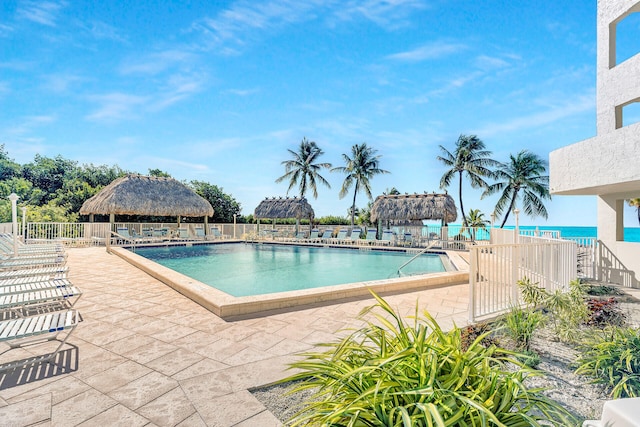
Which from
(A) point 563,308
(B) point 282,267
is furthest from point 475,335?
(B) point 282,267

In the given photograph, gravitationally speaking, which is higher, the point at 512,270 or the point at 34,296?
the point at 512,270

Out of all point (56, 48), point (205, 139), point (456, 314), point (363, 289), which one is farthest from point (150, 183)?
point (456, 314)

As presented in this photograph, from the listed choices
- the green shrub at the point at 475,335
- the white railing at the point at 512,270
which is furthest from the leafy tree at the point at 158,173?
the green shrub at the point at 475,335

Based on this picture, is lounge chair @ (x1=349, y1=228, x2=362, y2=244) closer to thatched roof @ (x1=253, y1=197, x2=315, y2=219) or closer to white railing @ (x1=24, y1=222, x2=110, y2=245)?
thatched roof @ (x1=253, y1=197, x2=315, y2=219)

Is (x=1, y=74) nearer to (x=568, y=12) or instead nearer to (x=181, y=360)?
(x=181, y=360)

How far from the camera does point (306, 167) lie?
993 inches

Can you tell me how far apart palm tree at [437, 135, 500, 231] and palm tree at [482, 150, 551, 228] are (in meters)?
0.98

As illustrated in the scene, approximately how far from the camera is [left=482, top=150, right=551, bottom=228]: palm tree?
70.6 feet

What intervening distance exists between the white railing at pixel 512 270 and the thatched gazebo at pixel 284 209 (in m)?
16.9

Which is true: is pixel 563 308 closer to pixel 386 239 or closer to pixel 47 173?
pixel 386 239

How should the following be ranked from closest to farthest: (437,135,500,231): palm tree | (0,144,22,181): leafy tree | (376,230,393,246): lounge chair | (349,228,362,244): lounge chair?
1. (376,230,393,246): lounge chair
2. (349,228,362,244): lounge chair
3. (437,135,500,231): palm tree
4. (0,144,22,181): leafy tree

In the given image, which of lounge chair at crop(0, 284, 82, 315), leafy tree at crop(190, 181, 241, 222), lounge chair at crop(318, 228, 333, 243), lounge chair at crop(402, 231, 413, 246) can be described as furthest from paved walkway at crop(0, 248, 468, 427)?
leafy tree at crop(190, 181, 241, 222)

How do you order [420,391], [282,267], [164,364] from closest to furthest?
[420,391] → [164,364] → [282,267]

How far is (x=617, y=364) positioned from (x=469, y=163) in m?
21.6
